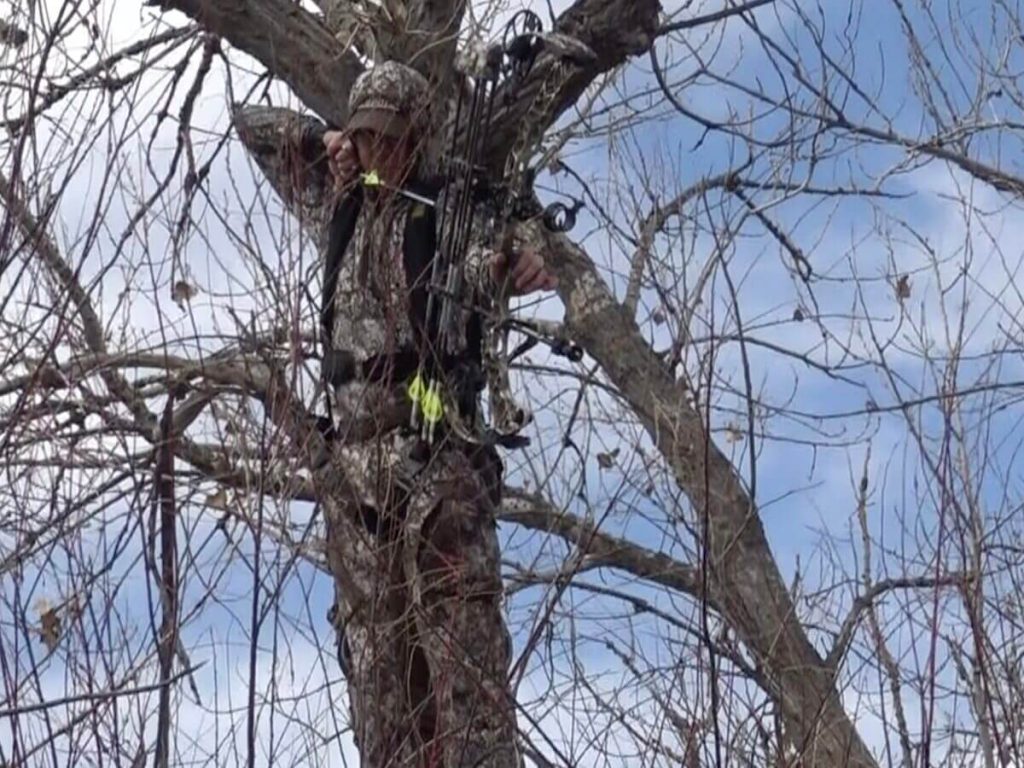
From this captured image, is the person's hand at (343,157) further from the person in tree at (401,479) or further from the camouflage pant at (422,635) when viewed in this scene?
the camouflage pant at (422,635)

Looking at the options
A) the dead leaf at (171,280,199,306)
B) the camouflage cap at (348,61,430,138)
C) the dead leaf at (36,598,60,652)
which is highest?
the camouflage cap at (348,61,430,138)

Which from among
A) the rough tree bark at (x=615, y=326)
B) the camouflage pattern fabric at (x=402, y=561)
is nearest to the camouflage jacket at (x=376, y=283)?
the camouflage pattern fabric at (x=402, y=561)

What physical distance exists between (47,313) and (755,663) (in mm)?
1743

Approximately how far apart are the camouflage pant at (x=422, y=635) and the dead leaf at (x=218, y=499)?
33 cm

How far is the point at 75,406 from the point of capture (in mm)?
4980

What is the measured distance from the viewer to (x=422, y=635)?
14.8ft

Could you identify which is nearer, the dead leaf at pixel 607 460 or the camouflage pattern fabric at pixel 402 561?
the camouflage pattern fabric at pixel 402 561

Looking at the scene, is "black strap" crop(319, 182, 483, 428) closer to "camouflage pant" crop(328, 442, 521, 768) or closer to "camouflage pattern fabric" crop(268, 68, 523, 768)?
"camouflage pattern fabric" crop(268, 68, 523, 768)

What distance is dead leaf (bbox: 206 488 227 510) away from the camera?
4.16m

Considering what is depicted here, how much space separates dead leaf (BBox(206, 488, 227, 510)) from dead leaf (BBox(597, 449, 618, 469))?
142 centimetres

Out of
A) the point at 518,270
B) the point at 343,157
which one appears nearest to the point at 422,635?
the point at 518,270

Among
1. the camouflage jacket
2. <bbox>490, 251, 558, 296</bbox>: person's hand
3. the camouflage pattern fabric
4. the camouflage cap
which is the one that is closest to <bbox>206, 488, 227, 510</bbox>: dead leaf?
the camouflage pattern fabric

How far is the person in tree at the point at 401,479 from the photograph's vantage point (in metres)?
4.39

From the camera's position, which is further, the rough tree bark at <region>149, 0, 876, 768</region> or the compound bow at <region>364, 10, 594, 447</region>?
the compound bow at <region>364, 10, 594, 447</region>
